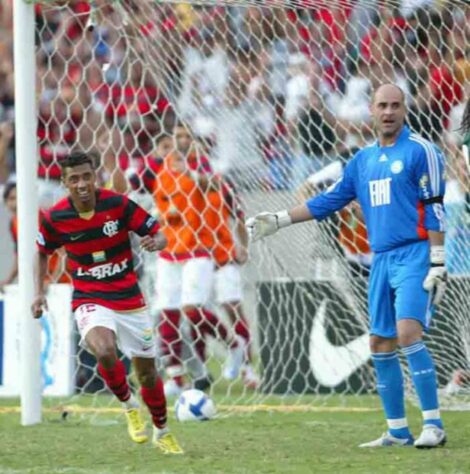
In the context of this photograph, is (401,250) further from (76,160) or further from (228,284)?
(228,284)

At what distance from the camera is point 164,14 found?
9641mm

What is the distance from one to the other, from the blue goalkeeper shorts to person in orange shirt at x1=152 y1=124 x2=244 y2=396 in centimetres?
379

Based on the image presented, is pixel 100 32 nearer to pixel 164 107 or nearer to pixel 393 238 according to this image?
pixel 164 107

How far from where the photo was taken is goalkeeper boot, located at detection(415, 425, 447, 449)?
6.93 meters

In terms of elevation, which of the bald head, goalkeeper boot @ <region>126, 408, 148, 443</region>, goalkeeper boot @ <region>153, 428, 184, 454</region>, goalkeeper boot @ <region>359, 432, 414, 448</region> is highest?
the bald head

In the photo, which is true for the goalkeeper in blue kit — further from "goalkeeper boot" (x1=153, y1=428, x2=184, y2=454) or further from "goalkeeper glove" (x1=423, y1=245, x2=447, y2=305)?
"goalkeeper boot" (x1=153, y1=428, x2=184, y2=454)

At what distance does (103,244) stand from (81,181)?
37cm

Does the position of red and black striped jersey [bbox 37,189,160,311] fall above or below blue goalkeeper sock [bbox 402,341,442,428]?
above

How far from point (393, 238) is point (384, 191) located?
251 mm

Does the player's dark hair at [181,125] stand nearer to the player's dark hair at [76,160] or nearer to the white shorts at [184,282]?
the white shorts at [184,282]

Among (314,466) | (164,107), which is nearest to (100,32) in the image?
(164,107)

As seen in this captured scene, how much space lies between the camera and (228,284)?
1133 cm

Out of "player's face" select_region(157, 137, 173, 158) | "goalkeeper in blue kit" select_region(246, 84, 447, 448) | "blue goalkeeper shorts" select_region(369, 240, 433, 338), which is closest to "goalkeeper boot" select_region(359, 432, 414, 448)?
"goalkeeper in blue kit" select_region(246, 84, 447, 448)

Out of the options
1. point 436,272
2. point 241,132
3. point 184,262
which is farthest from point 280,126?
point 436,272
